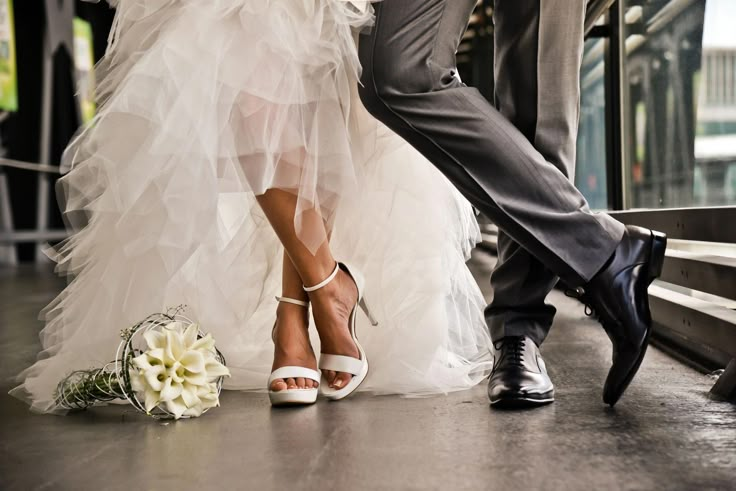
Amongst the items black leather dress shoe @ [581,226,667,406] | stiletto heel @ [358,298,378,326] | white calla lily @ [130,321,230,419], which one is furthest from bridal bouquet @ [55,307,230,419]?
black leather dress shoe @ [581,226,667,406]

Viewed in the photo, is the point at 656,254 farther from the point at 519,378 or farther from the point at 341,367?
the point at 341,367

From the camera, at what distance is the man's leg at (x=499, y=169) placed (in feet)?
4.22

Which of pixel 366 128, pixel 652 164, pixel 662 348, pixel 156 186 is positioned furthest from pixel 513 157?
pixel 652 164

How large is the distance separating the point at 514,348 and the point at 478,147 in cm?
36

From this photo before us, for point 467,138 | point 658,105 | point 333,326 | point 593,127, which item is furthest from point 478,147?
point 593,127

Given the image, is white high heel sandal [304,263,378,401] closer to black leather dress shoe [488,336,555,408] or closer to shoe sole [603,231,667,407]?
black leather dress shoe [488,336,555,408]

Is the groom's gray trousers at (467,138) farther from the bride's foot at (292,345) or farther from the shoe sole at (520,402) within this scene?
the bride's foot at (292,345)

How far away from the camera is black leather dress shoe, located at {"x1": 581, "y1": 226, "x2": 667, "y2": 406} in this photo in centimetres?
130

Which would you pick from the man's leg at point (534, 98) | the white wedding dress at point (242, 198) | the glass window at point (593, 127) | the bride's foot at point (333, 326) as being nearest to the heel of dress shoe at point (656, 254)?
the man's leg at point (534, 98)

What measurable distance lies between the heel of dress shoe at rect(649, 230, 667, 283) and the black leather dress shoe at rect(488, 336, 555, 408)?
24cm

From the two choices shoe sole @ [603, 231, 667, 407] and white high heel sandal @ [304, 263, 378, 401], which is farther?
white high heel sandal @ [304, 263, 378, 401]

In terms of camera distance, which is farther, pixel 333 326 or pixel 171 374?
pixel 333 326

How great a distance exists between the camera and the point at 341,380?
1541mm

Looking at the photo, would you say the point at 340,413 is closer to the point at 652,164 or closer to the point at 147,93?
the point at 147,93
